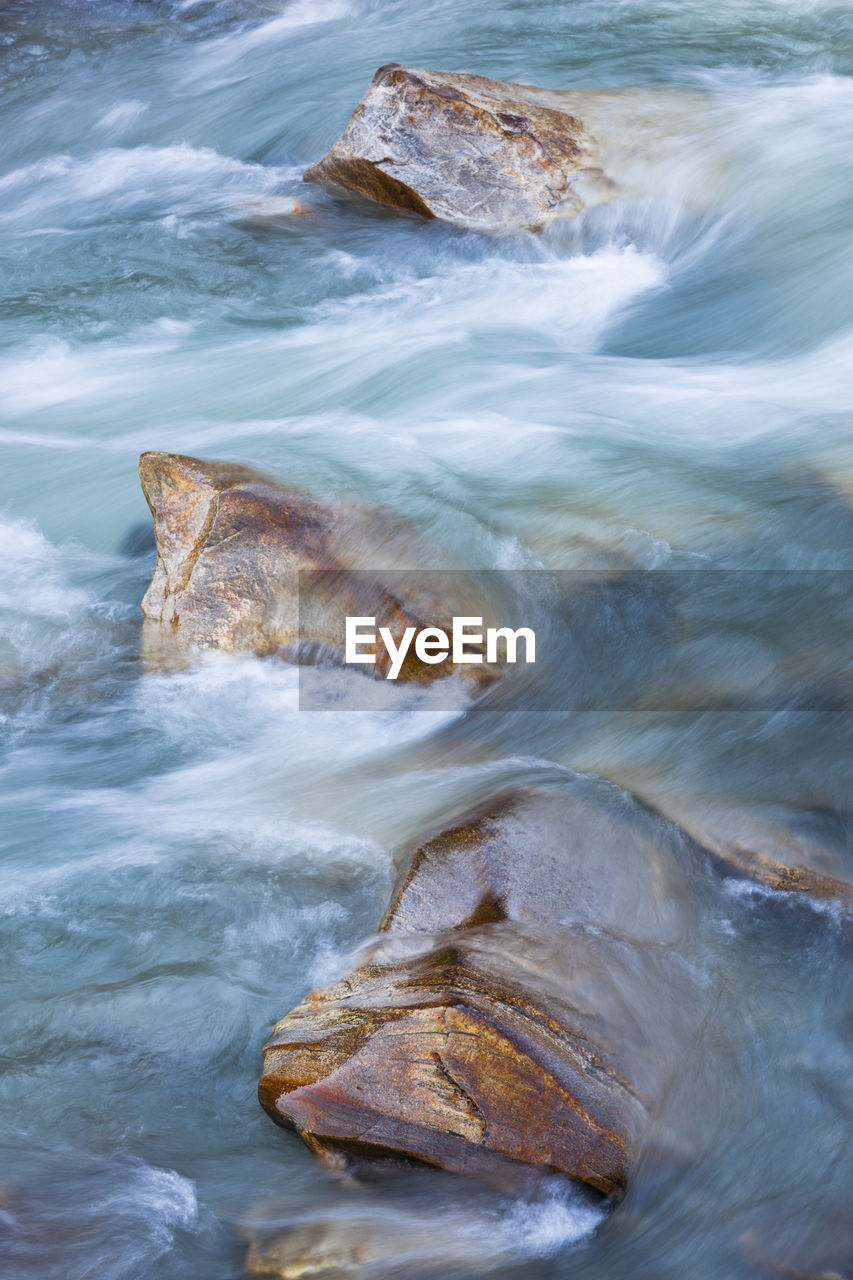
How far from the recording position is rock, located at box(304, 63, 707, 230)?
332 inches

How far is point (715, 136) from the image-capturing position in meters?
9.16

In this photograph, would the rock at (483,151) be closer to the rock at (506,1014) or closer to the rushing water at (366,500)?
the rushing water at (366,500)

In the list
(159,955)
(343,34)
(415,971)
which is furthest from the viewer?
(343,34)

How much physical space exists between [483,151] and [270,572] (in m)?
4.43

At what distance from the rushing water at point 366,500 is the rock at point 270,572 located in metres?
0.22

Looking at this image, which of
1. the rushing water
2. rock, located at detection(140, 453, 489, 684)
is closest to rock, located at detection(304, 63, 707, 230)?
the rushing water

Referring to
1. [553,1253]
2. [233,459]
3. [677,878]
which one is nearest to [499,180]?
[233,459]

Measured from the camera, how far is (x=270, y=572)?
5.44 metres

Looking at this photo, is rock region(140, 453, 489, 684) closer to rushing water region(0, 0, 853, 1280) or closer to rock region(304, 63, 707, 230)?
rushing water region(0, 0, 853, 1280)

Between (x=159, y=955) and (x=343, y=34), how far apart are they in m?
10.9

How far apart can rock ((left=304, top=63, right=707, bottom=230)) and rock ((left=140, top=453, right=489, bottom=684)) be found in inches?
157

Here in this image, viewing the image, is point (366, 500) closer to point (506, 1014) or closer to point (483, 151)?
point (506, 1014)

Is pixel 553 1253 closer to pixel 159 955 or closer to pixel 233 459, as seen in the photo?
pixel 159 955

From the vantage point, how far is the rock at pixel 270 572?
5410 millimetres
